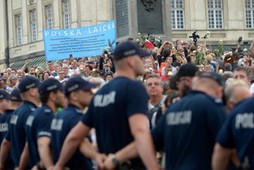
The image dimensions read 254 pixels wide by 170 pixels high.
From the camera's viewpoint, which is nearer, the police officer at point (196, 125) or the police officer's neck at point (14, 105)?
the police officer at point (196, 125)

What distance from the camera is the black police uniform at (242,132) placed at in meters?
7.56

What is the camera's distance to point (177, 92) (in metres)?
10.1

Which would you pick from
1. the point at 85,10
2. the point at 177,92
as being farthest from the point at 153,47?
the point at 85,10

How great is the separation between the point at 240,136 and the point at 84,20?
52174 mm

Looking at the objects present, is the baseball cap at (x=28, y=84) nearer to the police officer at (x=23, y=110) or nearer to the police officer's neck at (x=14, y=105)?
the police officer at (x=23, y=110)

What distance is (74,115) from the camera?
9484 mm

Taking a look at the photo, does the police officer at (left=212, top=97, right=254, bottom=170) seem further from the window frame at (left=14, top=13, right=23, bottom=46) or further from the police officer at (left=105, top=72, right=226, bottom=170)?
the window frame at (left=14, top=13, right=23, bottom=46)

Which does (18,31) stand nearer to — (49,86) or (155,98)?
(155,98)

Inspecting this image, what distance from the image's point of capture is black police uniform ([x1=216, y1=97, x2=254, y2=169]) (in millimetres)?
7562

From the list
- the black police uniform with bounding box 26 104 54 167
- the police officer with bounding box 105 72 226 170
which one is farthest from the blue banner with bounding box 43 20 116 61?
the police officer with bounding box 105 72 226 170

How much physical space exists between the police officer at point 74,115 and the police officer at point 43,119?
382 millimetres

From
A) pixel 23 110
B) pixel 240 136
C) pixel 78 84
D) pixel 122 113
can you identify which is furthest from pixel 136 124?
pixel 23 110

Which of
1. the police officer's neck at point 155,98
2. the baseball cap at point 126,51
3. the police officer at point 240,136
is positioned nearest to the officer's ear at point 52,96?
the baseball cap at point 126,51

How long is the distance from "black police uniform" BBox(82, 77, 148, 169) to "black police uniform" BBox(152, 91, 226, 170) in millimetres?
468
